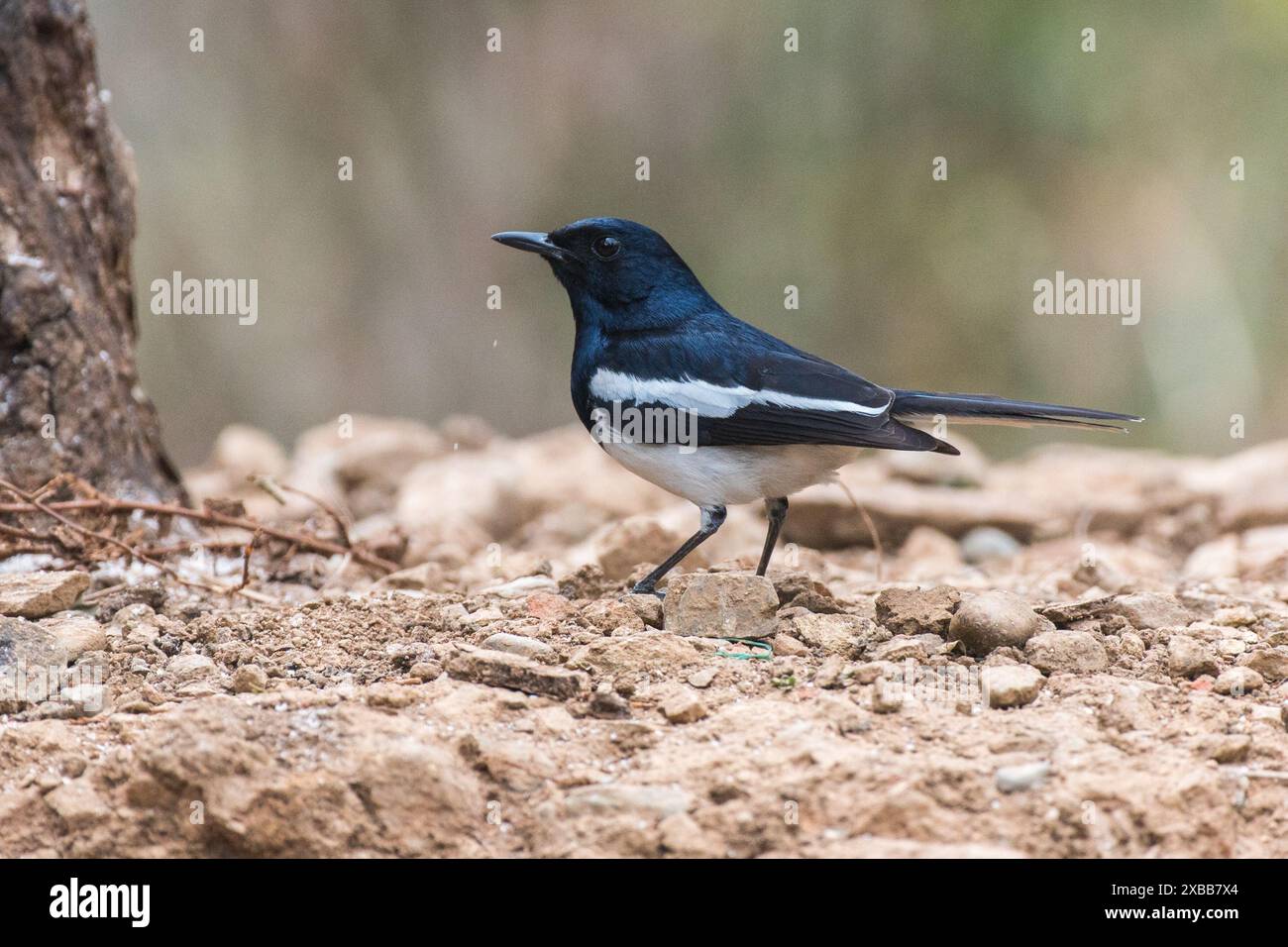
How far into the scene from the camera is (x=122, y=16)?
1021cm

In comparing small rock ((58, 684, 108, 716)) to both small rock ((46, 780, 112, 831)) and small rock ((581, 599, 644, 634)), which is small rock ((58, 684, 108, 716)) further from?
small rock ((581, 599, 644, 634))

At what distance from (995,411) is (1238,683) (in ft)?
4.41

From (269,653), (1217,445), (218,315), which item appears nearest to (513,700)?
(269,653)

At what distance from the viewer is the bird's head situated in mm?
5008

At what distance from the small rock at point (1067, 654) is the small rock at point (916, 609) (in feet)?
0.89

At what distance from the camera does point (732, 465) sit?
4.53m

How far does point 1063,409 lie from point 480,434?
470 cm

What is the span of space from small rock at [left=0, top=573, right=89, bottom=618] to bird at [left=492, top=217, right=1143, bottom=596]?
1726 millimetres

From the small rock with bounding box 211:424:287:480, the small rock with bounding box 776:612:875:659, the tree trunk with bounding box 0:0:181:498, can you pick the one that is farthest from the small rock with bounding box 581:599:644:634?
the small rock with bounding box 211:424:287:480

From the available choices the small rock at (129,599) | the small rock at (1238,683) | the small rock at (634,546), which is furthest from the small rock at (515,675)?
the small rock at (634,546)

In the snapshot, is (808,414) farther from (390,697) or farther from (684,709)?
(390,697)

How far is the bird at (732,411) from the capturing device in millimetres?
4355

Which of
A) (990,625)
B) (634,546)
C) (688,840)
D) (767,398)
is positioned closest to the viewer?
(688,840)

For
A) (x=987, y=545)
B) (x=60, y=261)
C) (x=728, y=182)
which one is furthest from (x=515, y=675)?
(x=728, y=182)
